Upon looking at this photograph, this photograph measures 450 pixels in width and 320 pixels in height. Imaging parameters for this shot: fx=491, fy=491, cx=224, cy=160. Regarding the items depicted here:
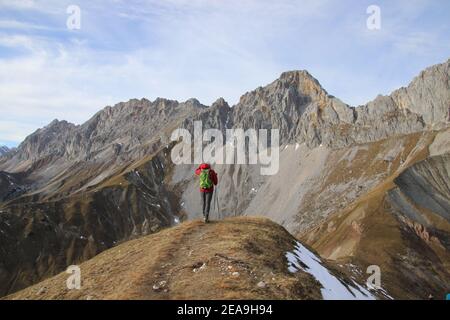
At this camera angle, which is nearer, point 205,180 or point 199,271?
point 199,271

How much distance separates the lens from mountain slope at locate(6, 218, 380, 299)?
20.0 metres

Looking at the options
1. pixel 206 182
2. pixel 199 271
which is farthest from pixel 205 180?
pixel 199 271

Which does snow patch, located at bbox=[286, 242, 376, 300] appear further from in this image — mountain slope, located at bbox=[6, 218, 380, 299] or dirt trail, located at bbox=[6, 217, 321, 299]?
dirt trail, located at bbox=[6, 217, 321, 299]

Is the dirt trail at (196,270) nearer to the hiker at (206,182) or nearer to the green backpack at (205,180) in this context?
the hiker at (206,182)

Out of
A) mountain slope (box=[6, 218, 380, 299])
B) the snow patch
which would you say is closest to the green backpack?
mountain slope (box=[6, 218, 380, 299])

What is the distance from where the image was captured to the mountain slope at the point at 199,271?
19969mm

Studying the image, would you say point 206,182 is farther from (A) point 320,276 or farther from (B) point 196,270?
(B) point 196,270

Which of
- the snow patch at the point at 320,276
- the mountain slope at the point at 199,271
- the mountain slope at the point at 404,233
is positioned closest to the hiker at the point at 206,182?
the mountain slope at the point at 199,271

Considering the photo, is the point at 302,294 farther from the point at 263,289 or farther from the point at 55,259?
the point at 55,259

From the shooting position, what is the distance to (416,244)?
10725 centimetres

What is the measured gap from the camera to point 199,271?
72.8 ft

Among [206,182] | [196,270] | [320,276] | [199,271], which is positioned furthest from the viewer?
[206,182]

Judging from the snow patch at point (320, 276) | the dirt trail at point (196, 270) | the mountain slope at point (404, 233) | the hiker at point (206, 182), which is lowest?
the mountain slope at point (404, 233)
